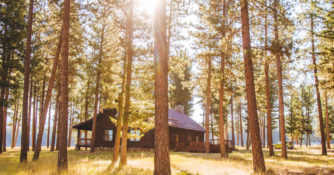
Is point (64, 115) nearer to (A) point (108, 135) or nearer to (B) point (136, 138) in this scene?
(B) point (136, 138)

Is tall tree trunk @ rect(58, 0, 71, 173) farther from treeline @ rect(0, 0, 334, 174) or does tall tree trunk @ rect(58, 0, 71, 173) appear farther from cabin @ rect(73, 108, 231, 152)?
cabin @ rect(73, 108, 231, 152)

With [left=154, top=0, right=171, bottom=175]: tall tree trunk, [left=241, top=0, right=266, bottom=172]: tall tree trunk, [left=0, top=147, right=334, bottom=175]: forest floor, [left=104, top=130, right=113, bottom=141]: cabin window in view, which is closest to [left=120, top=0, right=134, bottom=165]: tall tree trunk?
[left=0, top=147, right=334, bottom=175]: forest floor

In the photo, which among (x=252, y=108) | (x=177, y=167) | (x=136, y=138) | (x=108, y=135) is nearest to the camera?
(x=252, y=108)

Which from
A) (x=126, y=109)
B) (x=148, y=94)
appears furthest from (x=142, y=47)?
(x=126, y=109)

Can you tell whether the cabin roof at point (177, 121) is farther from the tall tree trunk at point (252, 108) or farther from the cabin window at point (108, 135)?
the tall tree trunk at point (252, 108)

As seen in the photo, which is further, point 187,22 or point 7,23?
point 7,23

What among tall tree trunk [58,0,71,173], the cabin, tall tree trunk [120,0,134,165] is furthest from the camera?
the cabin

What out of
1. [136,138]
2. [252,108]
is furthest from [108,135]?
[252,108]

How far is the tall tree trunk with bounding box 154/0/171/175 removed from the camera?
5965 millimetres

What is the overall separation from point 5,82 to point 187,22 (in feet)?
46.7

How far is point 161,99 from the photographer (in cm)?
620

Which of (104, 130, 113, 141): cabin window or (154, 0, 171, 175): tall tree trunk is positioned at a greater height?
(154, 0, 171, 175): tall tree trunk

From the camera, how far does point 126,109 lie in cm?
1178

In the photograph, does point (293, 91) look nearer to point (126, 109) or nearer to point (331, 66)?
point (331, 66)
